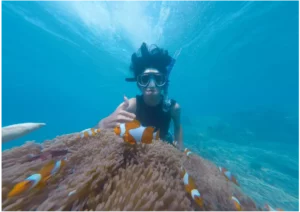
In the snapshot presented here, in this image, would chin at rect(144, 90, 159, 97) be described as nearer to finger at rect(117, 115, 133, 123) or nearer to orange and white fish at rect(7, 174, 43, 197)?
finger at rect(117, 115, 133, 123)

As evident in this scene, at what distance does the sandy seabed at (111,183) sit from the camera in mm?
1410

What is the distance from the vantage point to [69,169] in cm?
195

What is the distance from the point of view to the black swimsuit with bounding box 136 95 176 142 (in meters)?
5.52

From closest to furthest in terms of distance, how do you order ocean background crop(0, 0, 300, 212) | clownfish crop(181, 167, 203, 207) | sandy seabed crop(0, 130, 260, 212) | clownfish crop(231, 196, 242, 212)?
sandy seabed crop(0, 130, 260, 212)
clownfish crop(181, 167, 203, 207)
clownfish crop(231, 196, 242, 212)
ocean background crop(0, 0, 300, 212)

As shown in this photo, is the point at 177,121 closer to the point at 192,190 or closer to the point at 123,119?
the point at 123,119

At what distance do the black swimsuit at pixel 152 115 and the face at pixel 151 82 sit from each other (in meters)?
0.53

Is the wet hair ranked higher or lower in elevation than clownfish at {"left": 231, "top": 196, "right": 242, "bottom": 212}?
higher

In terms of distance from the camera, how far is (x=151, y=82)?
4.93 metres

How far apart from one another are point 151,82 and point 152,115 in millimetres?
1143

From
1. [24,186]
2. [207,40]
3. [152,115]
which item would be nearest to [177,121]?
[152,115]

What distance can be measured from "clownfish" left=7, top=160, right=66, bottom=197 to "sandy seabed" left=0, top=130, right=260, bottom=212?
0.20 ft

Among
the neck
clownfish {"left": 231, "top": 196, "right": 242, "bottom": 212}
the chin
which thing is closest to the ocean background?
the neck

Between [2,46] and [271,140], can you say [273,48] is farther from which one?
[2,46]

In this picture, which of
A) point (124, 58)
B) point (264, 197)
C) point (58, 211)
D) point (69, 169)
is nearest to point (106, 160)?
point (69, 169)
